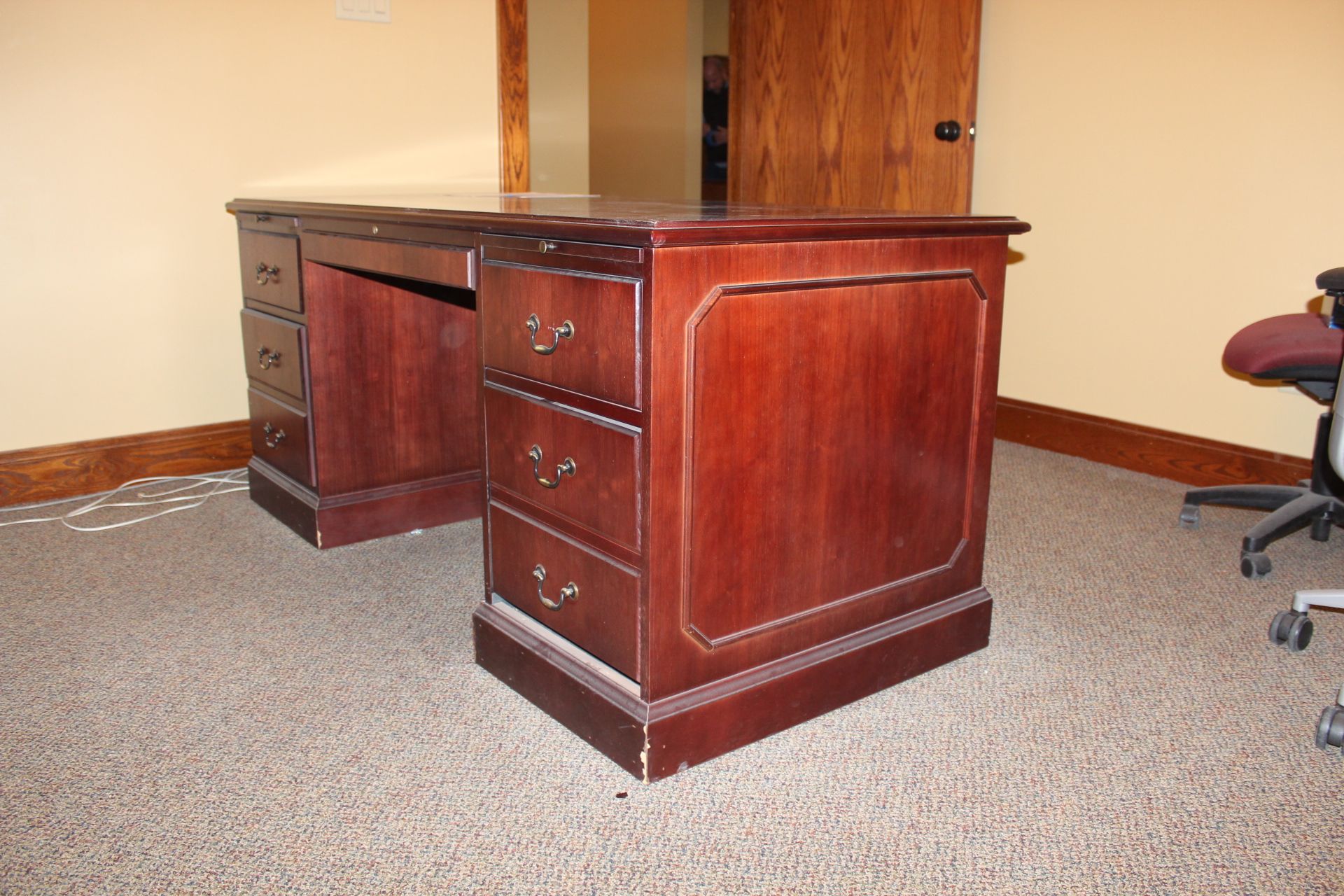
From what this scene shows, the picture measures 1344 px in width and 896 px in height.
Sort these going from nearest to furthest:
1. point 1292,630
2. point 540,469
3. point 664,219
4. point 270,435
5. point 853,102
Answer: point 664,219
point 540,469
point 1292,630
point 270,435
point 853,102

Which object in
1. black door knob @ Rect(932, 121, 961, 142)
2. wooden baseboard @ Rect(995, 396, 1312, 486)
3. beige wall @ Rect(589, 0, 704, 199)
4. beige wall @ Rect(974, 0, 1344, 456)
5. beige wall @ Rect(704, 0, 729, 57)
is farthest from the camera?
beige wall @ Rect(704, 0, 729, 57)

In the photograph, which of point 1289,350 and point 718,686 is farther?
point 1289,350

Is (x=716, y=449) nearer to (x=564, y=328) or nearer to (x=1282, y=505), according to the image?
(x=564, y=328)

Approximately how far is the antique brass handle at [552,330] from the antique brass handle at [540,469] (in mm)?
144

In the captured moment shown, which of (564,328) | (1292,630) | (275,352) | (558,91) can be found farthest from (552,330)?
(558,91)

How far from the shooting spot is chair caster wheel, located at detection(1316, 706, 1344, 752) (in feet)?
4.54

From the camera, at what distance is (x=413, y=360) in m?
2.26

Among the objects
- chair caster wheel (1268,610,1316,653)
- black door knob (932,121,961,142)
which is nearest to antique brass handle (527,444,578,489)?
chair caster wheel (1268,610,1316,653)

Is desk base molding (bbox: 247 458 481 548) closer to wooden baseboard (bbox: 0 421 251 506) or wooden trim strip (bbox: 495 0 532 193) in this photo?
wooden baseboard (bbox: 0 421 251 506)

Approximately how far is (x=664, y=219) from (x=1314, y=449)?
1828 millimetres

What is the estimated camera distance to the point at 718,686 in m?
1.39

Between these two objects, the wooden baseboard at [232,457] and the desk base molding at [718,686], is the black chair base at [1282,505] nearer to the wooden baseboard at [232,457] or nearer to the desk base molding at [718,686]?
the wooden baseboard at [232,457]

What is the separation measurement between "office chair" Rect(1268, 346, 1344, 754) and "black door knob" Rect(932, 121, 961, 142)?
166 cm

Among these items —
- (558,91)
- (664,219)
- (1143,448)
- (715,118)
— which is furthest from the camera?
(715,118)
